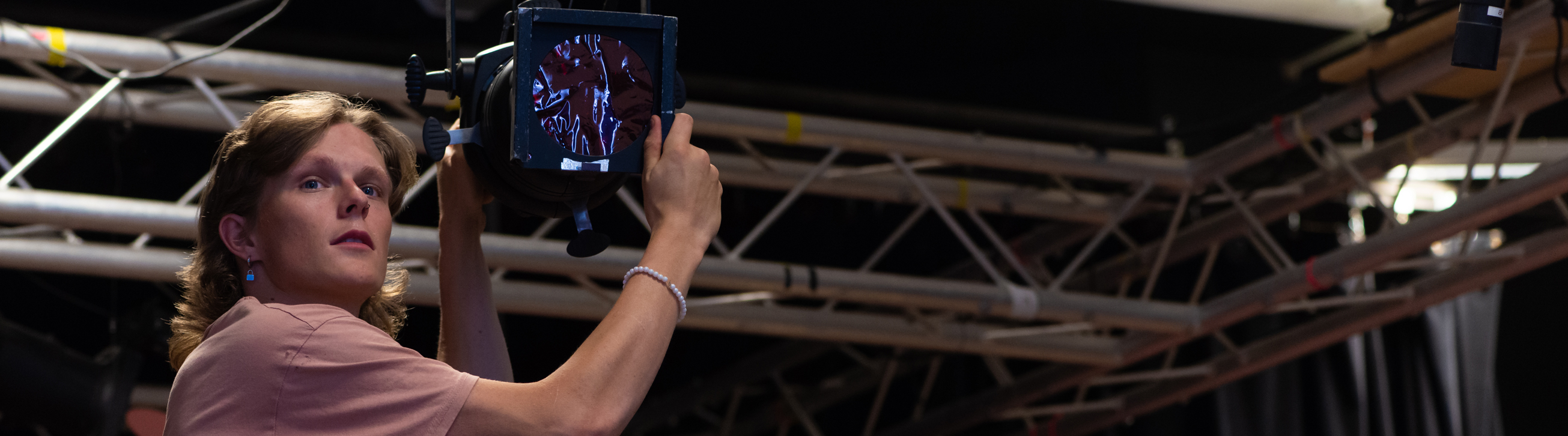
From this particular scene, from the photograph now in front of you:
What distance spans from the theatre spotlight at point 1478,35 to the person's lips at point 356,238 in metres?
1.73

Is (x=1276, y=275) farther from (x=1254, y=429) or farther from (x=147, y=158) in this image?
(x=147, y=158)

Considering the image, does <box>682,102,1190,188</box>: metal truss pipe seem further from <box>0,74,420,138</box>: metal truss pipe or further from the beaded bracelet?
the beaded bracelet

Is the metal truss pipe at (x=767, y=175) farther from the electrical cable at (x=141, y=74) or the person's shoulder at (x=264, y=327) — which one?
the person's shoulder at (x=264, y=327)

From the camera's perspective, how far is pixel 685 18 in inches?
227

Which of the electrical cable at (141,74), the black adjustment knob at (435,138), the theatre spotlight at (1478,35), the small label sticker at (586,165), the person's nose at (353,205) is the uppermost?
the theatre spotlight at (1478,35)

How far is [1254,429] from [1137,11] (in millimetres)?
1804

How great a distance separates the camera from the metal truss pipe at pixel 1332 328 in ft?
13.1

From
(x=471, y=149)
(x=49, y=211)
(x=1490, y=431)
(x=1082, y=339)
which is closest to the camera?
(x=471, y=149)

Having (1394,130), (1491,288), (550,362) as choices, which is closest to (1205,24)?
(1394,130)

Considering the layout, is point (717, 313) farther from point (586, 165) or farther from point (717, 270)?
point (586, 165)

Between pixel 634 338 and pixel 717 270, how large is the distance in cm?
270

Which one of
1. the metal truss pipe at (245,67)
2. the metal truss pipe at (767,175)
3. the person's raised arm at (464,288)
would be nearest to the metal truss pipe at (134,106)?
the metal truss pipe at (767,175)

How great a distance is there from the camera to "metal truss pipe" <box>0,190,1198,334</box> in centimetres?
349

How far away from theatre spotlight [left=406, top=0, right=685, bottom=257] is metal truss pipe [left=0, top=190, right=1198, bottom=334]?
1829 millimetres
